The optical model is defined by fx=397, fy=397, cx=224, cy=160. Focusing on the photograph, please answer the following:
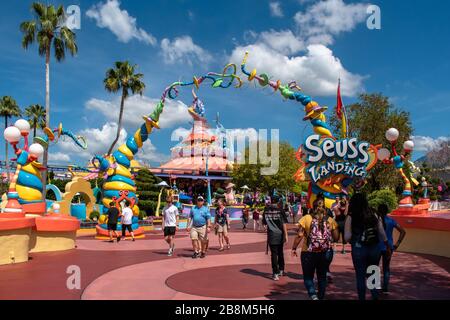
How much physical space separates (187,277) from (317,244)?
10.7ft

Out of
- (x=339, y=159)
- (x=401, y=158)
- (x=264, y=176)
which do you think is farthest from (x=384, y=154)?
(x=264, y=176)

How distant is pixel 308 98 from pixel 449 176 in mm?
62131

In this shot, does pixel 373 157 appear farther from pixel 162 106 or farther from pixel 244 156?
pixel 244 156

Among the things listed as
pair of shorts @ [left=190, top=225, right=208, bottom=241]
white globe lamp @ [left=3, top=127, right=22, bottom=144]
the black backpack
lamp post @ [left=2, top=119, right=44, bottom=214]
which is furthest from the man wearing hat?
white globe lamp @ [left=3, top=127, right=22, bottom=144]

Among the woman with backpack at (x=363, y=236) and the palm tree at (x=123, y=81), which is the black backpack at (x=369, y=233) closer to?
the woman with backpack at (x=363, y=236)

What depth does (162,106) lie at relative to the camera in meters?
17.0

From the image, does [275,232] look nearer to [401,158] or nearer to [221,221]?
[221,221]

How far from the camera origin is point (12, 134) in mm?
9961

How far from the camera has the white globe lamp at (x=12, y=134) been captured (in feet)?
32.6

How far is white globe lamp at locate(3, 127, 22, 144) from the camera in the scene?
9.93m

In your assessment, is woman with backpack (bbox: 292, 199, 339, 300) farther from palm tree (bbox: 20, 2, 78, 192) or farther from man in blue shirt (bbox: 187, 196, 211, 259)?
palm tree (bbox: 20, 2, 78, 192)

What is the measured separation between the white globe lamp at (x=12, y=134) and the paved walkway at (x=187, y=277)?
3064 millimetres

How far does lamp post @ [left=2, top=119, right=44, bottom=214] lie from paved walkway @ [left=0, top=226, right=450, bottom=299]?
1.40m
